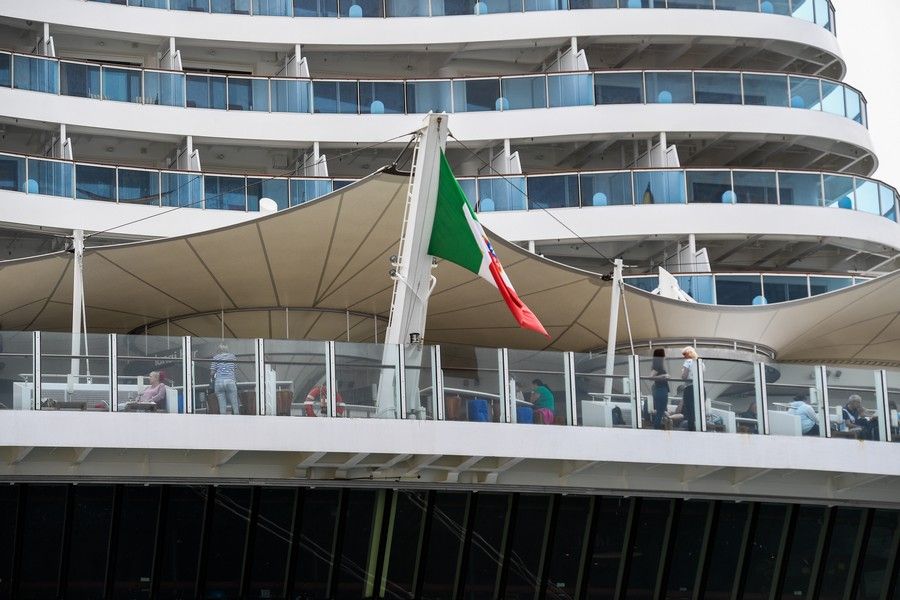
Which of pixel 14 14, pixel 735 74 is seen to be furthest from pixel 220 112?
pixel 735 74

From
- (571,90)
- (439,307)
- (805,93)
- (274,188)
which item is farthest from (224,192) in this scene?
(805,93)

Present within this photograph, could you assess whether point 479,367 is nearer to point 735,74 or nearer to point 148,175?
point 148,175

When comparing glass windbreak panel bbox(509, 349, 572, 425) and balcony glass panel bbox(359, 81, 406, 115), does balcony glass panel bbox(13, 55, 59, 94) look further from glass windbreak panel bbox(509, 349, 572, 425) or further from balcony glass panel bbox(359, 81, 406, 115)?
glass windbreak panel bbox(509, 349, 572, 425)

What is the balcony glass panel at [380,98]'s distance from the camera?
120ft

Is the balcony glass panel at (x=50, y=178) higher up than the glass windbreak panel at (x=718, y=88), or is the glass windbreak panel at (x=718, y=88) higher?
the glass windbreak panel at (x=718, y=88)

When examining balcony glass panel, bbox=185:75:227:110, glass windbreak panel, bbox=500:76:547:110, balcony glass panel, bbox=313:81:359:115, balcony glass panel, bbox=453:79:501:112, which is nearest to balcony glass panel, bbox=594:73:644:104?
glass windbreak panel, bbox=500:76:547:110

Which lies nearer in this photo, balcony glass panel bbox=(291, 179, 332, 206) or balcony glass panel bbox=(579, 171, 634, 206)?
balcony glass panel bbox=(291, 179, 332, 206)

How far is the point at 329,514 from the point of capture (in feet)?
78.0

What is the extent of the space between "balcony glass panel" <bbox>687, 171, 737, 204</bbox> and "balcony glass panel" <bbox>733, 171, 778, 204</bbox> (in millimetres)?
195

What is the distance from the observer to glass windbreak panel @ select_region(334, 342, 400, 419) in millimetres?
21641

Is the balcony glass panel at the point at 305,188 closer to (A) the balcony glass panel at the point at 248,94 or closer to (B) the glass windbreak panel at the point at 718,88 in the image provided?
(A) the balcony glass panel at the point at 248,94

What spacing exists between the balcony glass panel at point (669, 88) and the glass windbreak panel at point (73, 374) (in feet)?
60.8

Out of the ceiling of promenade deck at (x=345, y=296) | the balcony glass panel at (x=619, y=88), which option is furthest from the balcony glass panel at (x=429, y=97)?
the ceiling of promenade deck at (x=345, y=296)

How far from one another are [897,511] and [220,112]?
56.8ft
